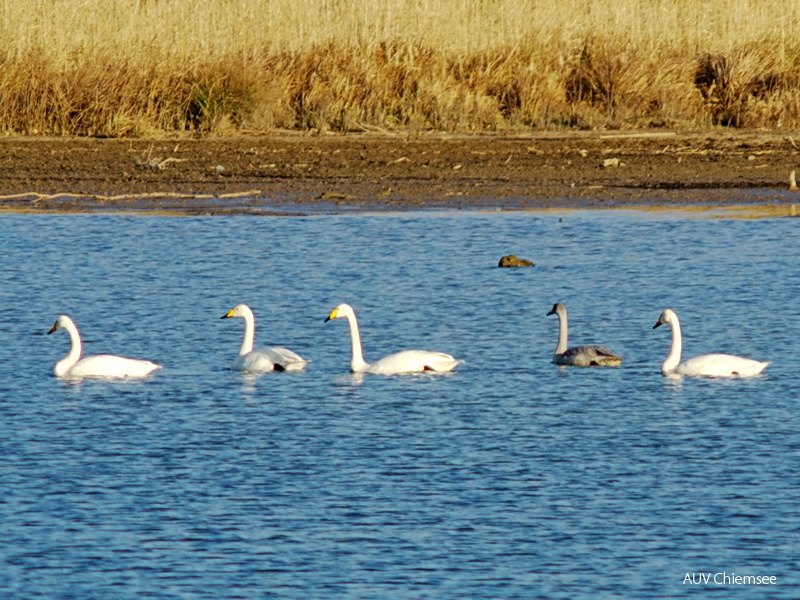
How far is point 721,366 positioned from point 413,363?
2084mm

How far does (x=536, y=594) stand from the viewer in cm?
691

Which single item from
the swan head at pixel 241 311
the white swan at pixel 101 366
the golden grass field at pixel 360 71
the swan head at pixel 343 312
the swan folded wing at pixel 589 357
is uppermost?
the golden grass field at pixel 360 71

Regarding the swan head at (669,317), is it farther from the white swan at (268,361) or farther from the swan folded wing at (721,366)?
the white swan at (268,361)

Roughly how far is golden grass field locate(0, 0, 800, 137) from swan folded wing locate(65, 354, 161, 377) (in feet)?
42.0

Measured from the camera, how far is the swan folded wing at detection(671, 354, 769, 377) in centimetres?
1136

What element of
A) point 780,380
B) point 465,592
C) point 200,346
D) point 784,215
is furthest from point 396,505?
point 784,215

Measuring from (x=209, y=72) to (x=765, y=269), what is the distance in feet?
→ 35.2

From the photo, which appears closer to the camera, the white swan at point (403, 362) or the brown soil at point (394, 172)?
the white swan at point (403, 362)

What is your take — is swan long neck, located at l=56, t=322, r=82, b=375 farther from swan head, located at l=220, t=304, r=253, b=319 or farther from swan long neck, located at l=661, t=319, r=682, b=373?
swan long neck, located at l=661, t=319, r=682, b=373

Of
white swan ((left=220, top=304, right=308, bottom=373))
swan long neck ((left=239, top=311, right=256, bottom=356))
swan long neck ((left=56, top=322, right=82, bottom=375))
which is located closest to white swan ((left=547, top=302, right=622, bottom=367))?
white swan ((left=220, top=304, right=308, bottom=373))

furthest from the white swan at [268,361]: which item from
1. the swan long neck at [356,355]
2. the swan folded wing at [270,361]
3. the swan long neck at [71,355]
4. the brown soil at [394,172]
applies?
the brown soil at [394,172]

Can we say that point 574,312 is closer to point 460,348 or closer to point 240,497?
point 460,348

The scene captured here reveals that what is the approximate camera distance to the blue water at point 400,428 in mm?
7363

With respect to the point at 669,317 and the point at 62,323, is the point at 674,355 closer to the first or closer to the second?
the point at 669,317
